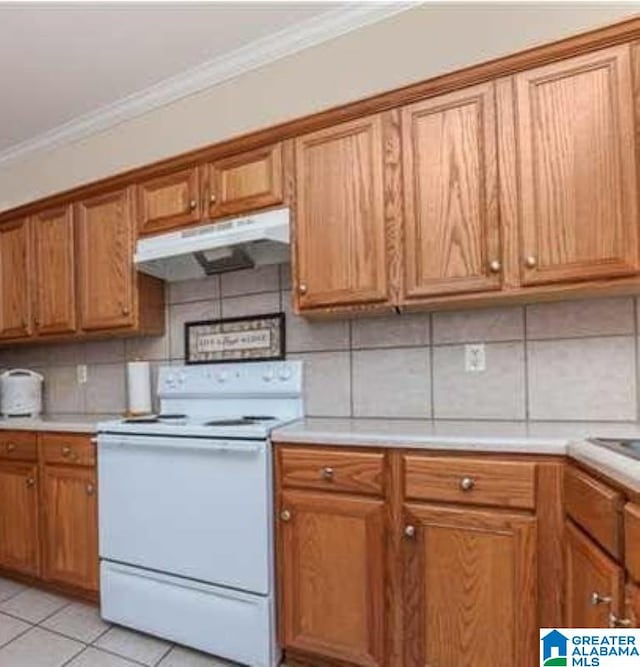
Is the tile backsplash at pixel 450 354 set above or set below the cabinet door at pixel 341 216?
below

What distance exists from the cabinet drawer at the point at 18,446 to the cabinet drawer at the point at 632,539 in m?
2.51

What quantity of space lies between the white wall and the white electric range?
4.26 feet

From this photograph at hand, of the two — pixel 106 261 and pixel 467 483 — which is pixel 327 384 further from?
pixel 106 261

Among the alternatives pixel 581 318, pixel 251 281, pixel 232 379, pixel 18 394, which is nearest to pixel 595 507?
pixel 581 318

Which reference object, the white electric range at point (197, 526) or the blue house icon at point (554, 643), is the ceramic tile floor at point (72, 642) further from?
the blue house icon at point (554, 643)

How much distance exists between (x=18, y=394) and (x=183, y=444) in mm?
1587

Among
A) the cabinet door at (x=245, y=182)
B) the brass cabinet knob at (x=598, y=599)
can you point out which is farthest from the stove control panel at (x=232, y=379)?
the brass cabinet knob at (x=598, y=599)

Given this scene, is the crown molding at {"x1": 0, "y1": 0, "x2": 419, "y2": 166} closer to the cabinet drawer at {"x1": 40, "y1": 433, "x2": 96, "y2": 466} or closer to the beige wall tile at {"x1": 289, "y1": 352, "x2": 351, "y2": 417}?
the beige wall tile at {"x1": 289, "y1": 352, "x2": 351, "y2": 417}

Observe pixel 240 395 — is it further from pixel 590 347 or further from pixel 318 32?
pixel 318 32

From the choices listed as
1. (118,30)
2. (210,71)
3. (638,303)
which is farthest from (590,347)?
(118,30)

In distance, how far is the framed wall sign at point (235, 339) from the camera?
2.35m

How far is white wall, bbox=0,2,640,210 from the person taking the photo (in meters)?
1.90

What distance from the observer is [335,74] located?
2.30 meters

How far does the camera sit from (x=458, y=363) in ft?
6.55
